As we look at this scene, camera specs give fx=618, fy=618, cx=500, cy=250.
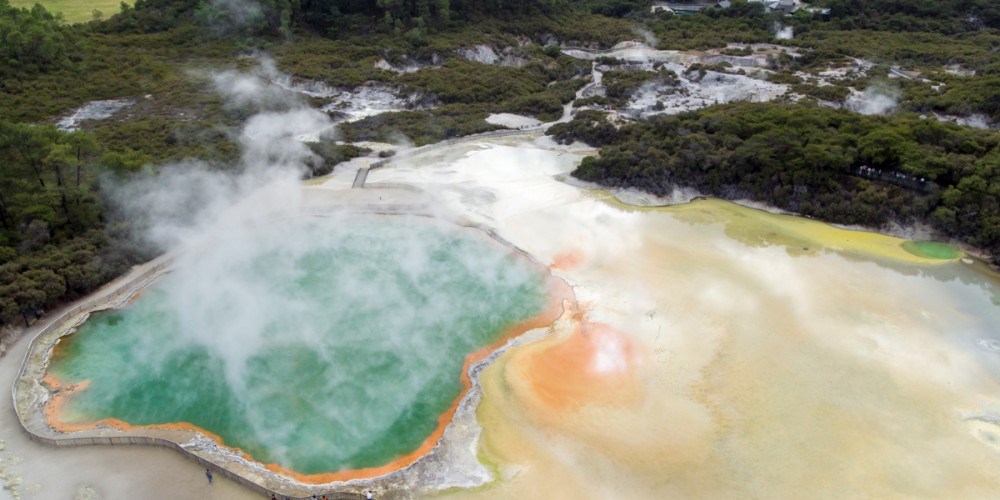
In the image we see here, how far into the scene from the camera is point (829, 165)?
38.0 metres

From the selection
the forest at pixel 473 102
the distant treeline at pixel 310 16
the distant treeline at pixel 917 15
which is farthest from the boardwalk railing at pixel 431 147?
the distant treeline at pixel 917 15

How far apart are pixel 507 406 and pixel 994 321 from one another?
73.9ft

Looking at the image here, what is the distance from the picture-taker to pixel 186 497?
62.4 feet

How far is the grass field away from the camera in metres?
69.9

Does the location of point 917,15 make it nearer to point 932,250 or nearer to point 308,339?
point 932,250

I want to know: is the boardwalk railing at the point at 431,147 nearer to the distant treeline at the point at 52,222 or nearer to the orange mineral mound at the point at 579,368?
the distant treeline at the point at 52,222

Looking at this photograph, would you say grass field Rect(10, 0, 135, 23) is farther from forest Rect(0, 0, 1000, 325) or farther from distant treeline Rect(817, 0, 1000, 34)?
distant treeline Rect(817, 0, 1000, 34)

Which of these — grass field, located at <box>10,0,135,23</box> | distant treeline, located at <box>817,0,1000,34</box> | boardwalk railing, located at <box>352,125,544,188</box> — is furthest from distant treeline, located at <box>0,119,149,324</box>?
distant treeline, located at <box>817,0,1000,34</box>

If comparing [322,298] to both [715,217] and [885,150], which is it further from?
[885,150]

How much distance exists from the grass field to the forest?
2.42m

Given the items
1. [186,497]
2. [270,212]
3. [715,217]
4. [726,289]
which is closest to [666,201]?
[715,217]

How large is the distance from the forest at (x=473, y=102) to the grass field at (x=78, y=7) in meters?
2.42

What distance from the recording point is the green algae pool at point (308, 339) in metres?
22.0

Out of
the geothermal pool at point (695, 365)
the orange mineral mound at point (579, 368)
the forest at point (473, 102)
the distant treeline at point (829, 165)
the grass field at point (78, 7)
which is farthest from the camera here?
the grass field at point (78, 7)
